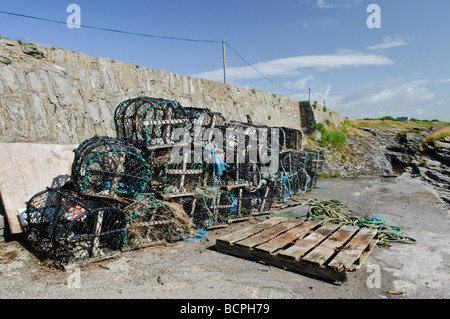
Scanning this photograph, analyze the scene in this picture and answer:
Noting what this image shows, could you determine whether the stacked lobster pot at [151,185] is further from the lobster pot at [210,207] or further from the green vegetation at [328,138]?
the green vegetation at [328,138]

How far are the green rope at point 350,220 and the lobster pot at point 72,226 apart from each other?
3.47 metres

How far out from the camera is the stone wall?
563 centimetres

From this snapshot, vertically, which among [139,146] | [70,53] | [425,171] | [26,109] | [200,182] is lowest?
[425,171]

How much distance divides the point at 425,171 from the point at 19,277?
46.2 ft

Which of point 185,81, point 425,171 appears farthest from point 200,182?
point 425,171

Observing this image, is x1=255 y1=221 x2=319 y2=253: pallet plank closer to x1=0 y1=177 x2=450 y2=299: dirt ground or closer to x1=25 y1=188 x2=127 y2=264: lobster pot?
x1=0 y1=177 x2=450 y2=299: dirt ground

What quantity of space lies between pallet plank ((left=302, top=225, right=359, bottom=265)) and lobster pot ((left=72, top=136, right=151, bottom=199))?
2.48 m

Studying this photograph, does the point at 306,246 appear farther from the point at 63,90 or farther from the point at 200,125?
the point at 63,90

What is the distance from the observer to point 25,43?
601 centimetres

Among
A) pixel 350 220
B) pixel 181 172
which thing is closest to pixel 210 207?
pixel 181 172

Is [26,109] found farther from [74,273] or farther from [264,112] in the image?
[264,112]

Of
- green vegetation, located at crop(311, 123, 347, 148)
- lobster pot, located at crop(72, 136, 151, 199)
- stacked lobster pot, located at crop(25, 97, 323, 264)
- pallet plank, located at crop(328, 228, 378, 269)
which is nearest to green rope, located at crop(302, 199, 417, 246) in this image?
pallet plank, located at crop(328, 228, 378, 269)

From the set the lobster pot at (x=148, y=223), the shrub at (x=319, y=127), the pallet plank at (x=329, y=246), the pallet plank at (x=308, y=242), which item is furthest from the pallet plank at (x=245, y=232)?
the shrub at (x=319, y=127)

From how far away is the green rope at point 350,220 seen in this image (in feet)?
16.6
